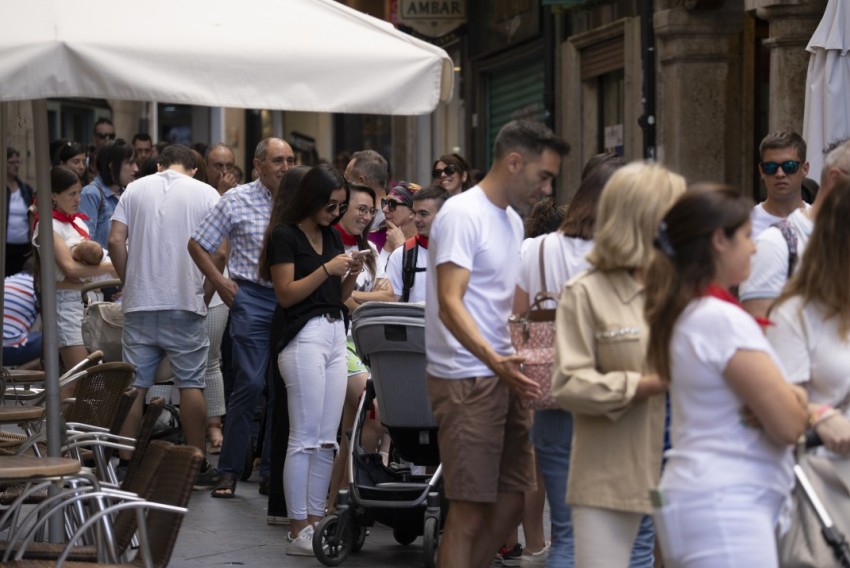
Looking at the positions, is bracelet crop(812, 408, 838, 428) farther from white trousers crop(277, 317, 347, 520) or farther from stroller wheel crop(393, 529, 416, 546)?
stroller wheel crop(393, 529, 416, 546)

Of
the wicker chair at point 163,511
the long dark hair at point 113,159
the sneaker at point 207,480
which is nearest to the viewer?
the wicker chair at point 163,511

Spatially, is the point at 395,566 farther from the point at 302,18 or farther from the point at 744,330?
the point at 744,330

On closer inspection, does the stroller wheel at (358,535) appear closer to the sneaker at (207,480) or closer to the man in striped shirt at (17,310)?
the sneaker at (207,480)

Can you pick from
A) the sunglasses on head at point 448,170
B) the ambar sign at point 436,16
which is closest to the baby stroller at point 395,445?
the sunglasses on head at point 448,170

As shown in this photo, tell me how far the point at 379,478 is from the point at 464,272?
2199mm

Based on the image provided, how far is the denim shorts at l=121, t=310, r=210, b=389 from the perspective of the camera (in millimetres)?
9773

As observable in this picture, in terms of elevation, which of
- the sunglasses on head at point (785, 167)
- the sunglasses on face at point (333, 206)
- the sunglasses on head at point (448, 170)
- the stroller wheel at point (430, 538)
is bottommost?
the stroller wheel at point (430, 538)

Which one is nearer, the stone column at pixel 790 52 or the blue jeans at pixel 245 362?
the blue jeans at pixel 245 362

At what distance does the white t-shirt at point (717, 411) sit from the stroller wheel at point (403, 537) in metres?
4.18

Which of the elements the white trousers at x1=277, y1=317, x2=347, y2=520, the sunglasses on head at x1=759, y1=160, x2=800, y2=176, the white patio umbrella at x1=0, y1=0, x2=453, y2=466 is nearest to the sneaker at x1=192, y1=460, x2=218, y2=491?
the white trousers at x1=277, y1=317, x2=347, y2=520

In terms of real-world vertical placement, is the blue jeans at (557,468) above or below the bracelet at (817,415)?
below

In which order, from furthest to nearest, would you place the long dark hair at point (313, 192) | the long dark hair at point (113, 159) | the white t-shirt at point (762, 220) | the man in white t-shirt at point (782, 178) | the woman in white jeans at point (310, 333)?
the long dark hair at point (113, 159) < the long dark hair at point (313, 192) < the woman in white jeans at point (310, 333) < the man in white t-shirt at point (782, 178) < the white t-shirt at point (762, 220)

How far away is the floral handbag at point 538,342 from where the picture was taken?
5.60 metres

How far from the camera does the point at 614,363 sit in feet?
15.9
